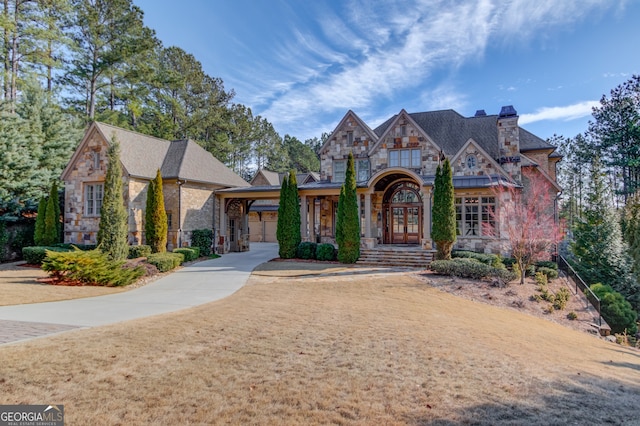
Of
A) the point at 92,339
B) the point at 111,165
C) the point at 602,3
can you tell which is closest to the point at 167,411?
the point at 92,339

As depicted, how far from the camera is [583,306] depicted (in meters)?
12.4

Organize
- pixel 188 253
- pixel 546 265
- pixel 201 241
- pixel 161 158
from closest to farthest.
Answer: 1. pixel 546 265
2. pixel 188 253
3. pixel 201 241
4. pixel 161 158

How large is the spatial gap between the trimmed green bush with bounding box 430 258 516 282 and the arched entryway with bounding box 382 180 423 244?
7220 millimetres

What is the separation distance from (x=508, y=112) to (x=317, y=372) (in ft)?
69.6

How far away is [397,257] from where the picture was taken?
1731 centimetres

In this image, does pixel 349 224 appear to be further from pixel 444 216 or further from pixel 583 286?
pixel 583 286

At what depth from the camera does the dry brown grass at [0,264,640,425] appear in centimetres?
350

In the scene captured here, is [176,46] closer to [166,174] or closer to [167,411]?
[166,174]

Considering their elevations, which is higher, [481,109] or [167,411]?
[481,109]

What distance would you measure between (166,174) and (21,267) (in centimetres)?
794

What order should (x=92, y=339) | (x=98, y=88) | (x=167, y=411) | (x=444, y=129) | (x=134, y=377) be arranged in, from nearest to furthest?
(x=167, y=411), (x=134, y=377), (x=92, y=339), (x=444, y=129), (x=98, y=88)

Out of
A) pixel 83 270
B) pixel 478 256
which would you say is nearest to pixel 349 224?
pixel 478 256

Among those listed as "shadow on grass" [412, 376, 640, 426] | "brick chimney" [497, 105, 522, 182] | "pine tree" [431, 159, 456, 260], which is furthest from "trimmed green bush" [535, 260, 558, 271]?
"shadow on grass" [412, 376, 640, 426]

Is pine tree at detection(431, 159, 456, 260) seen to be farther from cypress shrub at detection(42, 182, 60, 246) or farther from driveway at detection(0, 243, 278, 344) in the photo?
cypress shrub at detection(42, 182, 60, 246)
